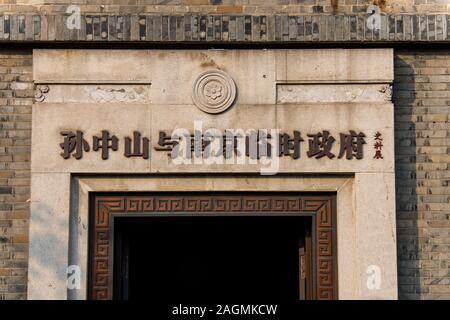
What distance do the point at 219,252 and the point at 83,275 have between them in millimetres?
3685

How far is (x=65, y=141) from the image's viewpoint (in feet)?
31.0

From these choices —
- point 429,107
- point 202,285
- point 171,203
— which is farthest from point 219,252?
point 429,107

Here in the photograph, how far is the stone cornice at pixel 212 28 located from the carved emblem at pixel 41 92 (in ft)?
1.67

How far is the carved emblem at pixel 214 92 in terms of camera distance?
9.53 m

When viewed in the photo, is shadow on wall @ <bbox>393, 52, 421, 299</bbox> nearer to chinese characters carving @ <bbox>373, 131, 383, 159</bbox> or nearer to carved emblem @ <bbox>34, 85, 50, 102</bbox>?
chinese characters carving @ <bbox>373, 131, 383, 159</bbox>

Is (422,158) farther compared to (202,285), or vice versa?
(202,285)

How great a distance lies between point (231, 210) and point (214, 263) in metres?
3.36

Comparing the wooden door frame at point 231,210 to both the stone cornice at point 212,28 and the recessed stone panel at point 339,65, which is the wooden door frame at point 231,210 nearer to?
the recessed stone panel at point 339,65

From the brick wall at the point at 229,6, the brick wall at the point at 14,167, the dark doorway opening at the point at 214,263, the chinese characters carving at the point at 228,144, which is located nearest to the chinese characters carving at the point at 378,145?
the chinese characters carving at the point at 228,144

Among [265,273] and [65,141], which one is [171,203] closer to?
[65,141]

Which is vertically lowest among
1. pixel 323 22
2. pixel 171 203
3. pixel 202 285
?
pixel 202 285

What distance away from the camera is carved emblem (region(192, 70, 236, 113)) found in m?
9.53

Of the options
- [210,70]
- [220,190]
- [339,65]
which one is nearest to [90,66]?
[210,70]

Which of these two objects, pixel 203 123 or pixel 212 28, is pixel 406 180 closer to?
pixel 203 123
